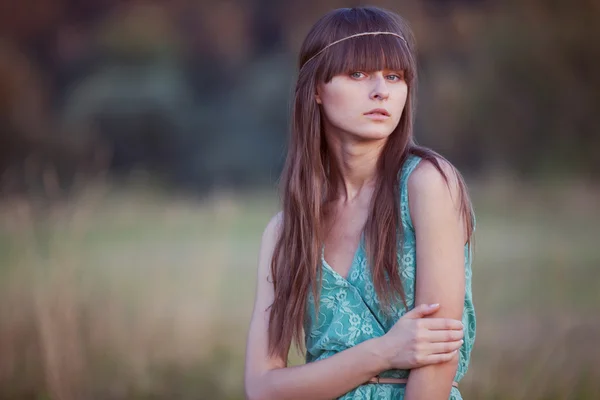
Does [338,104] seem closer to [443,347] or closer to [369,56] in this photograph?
[369,56]

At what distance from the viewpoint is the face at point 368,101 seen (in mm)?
1957

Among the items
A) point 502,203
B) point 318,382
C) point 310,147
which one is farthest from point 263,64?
point 318,382

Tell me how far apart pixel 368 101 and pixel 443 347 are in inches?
21.5

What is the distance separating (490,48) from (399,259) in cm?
306

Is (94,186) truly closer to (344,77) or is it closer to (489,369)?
(489,369)

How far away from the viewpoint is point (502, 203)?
457 cm

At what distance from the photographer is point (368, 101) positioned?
196cm

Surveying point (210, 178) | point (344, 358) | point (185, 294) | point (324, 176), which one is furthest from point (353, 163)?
point (210, 178)

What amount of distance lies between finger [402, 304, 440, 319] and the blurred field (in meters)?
2.24

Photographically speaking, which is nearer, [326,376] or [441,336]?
[441,336]

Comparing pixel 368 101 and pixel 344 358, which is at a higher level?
pixel 368 101

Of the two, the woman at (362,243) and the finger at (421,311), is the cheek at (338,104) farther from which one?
the finger at (421,311)

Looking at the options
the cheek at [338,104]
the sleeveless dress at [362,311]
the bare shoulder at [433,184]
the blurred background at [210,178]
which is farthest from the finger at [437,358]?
the blurred background at [210,178]

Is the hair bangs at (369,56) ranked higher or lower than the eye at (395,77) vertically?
higher
